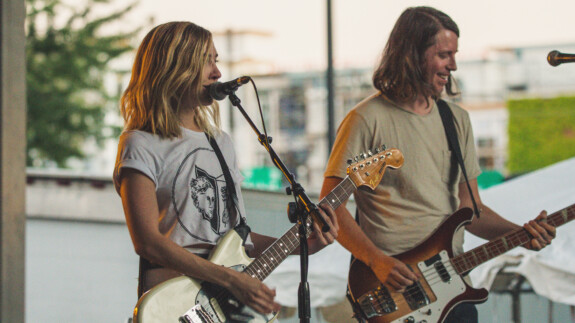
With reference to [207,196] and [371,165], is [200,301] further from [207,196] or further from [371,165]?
[371,165]

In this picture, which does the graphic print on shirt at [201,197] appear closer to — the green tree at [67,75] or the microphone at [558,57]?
the microphone at [558,57]

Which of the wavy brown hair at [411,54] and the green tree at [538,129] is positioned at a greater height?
the wavy brown hair at [411,54]

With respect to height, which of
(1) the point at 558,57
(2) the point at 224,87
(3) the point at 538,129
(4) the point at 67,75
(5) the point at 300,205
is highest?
(4) the point at 67,75

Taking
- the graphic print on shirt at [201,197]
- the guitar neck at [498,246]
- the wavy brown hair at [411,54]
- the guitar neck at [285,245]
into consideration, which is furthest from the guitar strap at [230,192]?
the guitar neck at [498,246]

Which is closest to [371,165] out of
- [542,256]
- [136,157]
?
[136,157]

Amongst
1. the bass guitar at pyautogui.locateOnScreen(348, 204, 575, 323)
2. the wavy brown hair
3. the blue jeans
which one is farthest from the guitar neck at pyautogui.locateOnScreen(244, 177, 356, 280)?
the blue jeans

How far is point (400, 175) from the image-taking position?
2.85 metres

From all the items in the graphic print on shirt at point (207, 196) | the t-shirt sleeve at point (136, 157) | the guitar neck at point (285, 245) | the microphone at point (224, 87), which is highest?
the microphone at point (224, 87)

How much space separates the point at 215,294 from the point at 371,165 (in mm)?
761

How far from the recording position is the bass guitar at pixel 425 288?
280 cm

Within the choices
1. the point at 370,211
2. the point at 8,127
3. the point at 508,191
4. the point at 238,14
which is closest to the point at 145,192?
the point at 8,127

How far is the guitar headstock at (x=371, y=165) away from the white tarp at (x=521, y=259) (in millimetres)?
1352

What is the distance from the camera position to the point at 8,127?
2488 mm

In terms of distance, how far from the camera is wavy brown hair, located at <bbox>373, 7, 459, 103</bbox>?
290cm
